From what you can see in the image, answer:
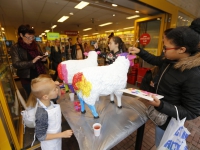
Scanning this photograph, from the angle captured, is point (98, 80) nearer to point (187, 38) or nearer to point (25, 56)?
point (187, 38)

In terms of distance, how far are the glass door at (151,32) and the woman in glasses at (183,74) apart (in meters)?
2.68

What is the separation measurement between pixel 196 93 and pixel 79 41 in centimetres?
299

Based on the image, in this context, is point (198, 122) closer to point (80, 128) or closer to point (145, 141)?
point (145, 141)

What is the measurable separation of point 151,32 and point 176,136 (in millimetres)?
3505

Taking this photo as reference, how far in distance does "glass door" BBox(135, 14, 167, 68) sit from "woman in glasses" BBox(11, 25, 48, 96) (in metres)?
3.03

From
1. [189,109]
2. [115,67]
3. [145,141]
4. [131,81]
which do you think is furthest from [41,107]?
[131,81]

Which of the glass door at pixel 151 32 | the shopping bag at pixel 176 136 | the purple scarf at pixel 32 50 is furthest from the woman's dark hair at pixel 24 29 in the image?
the glass door at pixel 151 32

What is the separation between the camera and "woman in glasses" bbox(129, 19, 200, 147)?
73 centimetres

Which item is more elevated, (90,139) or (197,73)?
(197,73)

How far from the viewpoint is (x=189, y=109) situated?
757 millimetres

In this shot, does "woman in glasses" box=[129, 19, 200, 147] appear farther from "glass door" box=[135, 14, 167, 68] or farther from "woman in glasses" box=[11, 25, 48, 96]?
"glass door" box=[135, 14, 167, 68]

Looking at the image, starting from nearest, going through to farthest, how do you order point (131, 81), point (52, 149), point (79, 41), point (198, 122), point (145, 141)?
point (52, 149)
point (145, 141)
point (198, 122)
point (79, 41)
point (131, 81)

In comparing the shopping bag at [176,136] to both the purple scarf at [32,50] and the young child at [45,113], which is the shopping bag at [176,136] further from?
the purple scarf at [32,50]

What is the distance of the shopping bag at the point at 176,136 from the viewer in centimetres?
76
